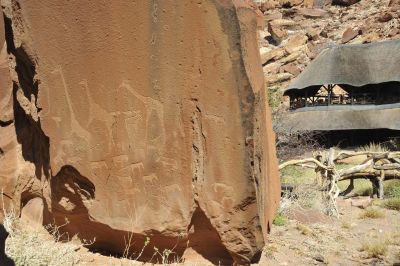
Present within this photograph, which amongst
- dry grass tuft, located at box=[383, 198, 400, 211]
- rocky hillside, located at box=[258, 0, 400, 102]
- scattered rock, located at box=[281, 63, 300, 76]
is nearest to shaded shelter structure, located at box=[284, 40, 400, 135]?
rocky hillside, located at box=[258, 0, 400, 102]

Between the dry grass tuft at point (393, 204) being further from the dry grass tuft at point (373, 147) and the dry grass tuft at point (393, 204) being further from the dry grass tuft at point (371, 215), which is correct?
the dry grass tuft at point (373, 147)

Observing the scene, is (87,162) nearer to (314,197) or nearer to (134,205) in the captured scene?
(134,205)

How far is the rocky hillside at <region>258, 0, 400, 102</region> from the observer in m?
33.5

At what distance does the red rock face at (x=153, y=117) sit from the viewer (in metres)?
3.21

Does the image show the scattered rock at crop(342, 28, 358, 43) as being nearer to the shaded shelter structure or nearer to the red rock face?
the shaded shelter structure

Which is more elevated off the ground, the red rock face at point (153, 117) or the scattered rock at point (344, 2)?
the scattered rock at point (344, 2)

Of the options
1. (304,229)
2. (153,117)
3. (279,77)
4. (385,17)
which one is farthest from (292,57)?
(153,117)

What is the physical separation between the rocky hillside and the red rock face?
27.0 m

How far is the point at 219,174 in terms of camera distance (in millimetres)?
3252

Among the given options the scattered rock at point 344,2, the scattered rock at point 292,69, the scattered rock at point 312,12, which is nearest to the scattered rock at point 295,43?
the scattered rock at point 292,69

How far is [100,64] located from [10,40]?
3.26 feet

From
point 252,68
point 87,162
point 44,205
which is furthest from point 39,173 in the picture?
point 252,68

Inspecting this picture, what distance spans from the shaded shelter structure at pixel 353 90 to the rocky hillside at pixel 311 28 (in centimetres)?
483

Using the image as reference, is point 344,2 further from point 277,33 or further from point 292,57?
point 292,57
